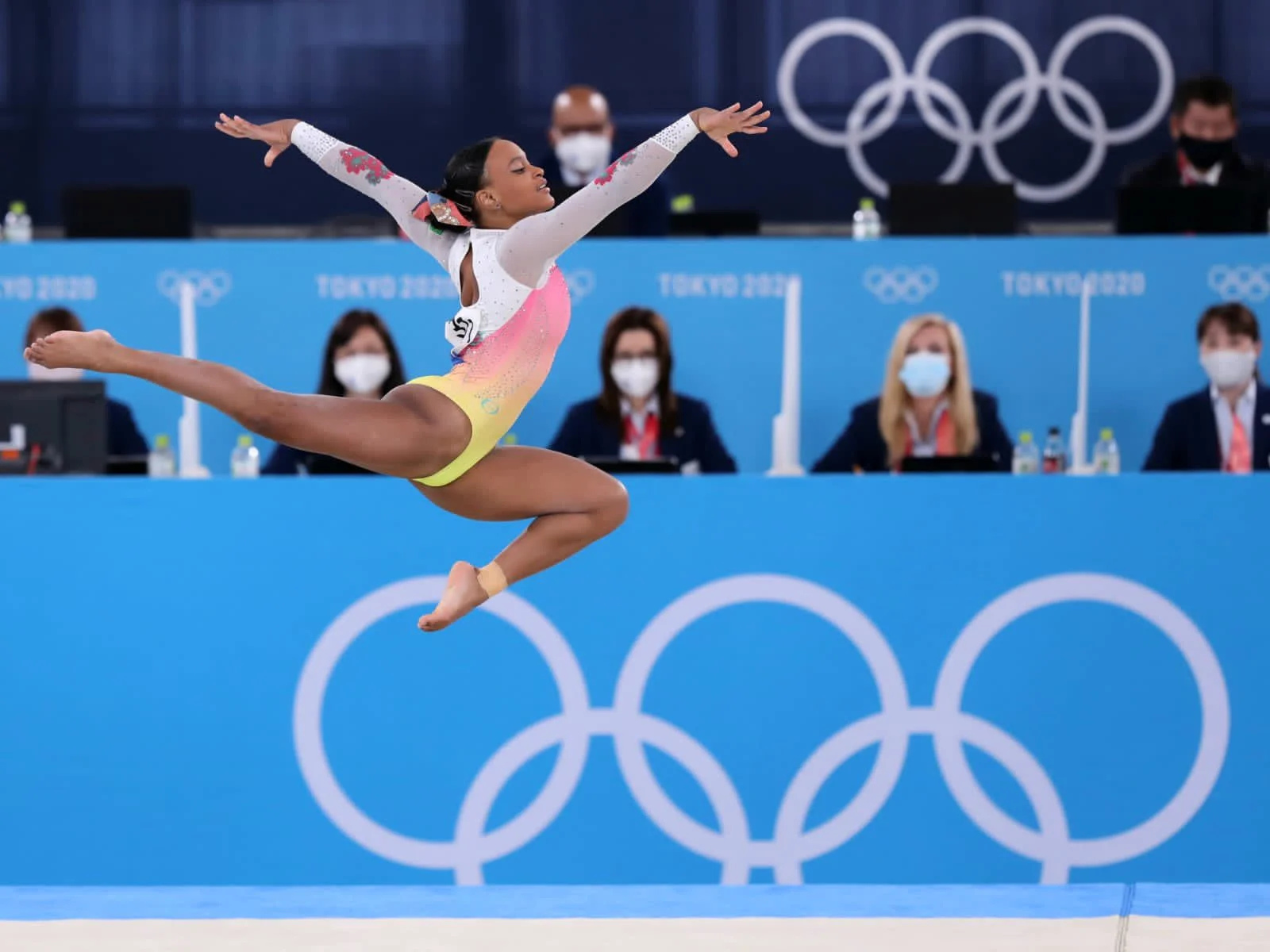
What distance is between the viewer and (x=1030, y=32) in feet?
37.9

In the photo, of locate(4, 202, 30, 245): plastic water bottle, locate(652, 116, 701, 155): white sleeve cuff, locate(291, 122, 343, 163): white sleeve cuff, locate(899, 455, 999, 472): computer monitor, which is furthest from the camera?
locate(4, 202, 30, 245): plastic water bottle

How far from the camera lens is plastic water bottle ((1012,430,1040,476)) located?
7.29 meters

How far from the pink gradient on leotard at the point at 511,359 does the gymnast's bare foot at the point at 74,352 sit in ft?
2.32

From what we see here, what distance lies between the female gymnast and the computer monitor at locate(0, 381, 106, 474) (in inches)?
111

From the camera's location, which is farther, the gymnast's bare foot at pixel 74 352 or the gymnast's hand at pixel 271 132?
the gymnast's hand at pixel 271 132

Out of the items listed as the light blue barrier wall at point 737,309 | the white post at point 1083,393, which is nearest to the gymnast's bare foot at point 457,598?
the white post at point 1083,393

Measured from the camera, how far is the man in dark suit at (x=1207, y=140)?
906 centimetres

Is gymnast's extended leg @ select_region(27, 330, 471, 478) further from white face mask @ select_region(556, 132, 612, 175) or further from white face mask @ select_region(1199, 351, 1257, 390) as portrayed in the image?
white face mask @ select_region(556, 132, 612, 175)

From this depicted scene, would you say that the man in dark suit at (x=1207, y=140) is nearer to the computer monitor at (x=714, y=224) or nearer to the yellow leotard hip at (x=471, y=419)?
the computer monitor at (x=714, y=224)

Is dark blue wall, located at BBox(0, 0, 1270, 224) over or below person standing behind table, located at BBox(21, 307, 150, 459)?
over

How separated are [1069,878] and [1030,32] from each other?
7409 mm

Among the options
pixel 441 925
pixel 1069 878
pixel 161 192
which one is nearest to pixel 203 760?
pixel 441 925

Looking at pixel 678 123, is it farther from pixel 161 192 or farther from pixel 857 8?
pixel 857 8

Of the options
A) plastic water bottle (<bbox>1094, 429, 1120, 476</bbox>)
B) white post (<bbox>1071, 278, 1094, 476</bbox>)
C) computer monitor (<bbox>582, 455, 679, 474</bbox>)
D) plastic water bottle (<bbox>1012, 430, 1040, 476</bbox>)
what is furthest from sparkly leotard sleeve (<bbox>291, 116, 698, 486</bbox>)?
white post (<bbox>1071, 278, 1094, 476</bbox>)
